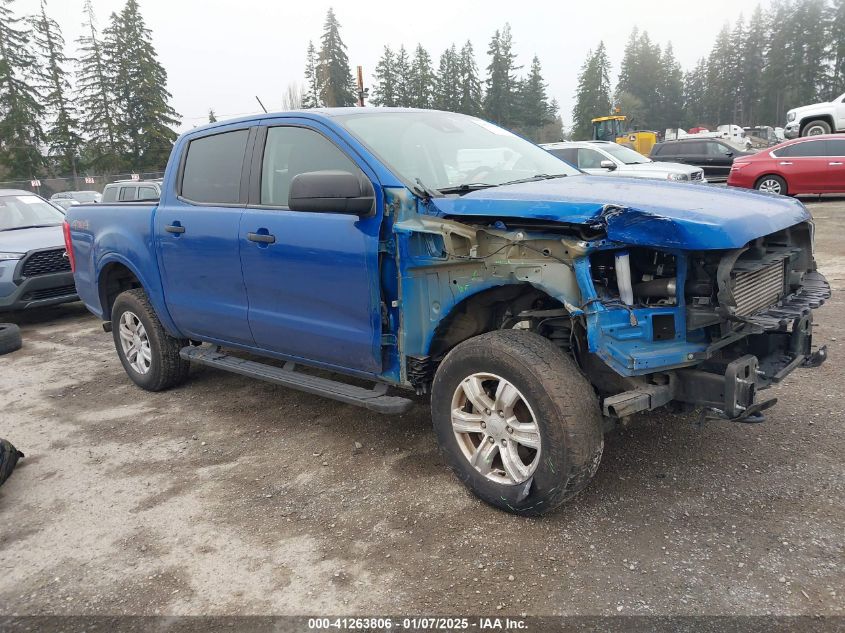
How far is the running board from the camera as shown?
11.3 feet

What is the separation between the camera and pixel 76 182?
34.3m

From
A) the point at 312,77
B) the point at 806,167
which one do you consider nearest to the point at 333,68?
the point at 312,77

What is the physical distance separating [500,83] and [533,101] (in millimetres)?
5388

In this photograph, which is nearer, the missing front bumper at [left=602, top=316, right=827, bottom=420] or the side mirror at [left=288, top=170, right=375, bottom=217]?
the missing front bumper at [left=602, top=316, right=827, bottom=420]

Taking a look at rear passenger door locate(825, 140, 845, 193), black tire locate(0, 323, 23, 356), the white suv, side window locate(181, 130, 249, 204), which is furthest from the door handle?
the white suv

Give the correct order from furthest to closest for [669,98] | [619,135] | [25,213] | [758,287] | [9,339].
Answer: [669,98], [619,135], [25,213], [9,339], [758,287]

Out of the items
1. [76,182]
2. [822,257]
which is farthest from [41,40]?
[822,257]

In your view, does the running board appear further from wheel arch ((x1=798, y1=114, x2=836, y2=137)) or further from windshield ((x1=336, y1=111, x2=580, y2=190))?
wheel arch ((x1=798, y1=114, x2=836, y2=137))

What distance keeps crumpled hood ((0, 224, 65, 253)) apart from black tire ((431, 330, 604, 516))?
7.06 metres

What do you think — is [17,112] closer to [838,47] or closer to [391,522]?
[391,522]

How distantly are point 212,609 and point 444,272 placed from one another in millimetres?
1794

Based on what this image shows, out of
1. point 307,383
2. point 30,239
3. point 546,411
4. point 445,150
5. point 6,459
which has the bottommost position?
point 6,459

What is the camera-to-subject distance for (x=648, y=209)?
2.62 metres

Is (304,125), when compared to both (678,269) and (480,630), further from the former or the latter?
(480,630)
